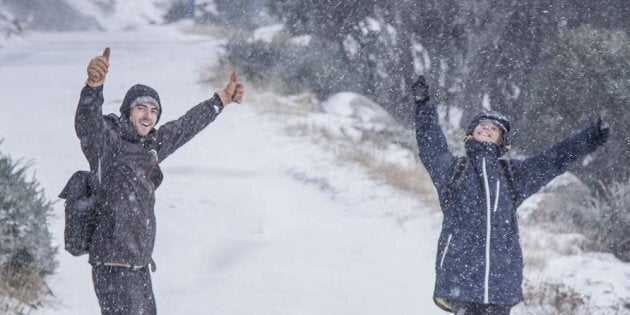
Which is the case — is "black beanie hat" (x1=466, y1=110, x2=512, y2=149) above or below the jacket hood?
above

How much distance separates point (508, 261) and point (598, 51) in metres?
9.70

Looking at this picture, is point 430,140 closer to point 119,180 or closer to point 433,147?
point 433,147

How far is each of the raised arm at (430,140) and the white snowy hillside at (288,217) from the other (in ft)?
7.63

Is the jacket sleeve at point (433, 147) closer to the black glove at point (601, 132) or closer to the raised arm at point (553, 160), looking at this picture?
the raised arm at point (553, 160)

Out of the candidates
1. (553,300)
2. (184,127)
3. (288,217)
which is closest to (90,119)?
(184,127)

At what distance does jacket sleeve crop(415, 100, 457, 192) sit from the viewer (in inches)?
150

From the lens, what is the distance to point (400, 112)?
17.5m

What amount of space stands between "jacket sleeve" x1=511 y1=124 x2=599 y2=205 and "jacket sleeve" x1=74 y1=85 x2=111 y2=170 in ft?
6.64

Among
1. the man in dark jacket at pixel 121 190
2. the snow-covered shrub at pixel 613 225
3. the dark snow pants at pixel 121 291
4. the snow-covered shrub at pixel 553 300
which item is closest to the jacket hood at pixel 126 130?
the man in dark jacket at pixel 121 190

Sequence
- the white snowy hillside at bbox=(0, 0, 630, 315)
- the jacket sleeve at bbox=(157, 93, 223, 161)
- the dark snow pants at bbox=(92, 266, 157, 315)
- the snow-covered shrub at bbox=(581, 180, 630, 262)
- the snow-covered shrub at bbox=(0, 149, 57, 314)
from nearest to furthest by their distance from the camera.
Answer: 1. the dark snow pants at bbox=(92, 266, 157, 315)
2. the jacket sleeve at bbox=(157, 93, 223, 161)
3. the snow-covered shrub at bbox=(0, 149, 57, 314)
4. the white snowy hillside at bbox=(0, 0, 630, 315)
5. the snow-covered shrub at bbox=(581, 180, 630, 262)

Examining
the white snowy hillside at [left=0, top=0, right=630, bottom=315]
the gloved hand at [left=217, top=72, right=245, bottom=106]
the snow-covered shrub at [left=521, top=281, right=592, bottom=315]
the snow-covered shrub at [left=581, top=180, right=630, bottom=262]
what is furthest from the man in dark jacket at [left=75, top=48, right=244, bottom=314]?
the snow-covered shrub at [left=581, top=180, right=630, bottom=262]

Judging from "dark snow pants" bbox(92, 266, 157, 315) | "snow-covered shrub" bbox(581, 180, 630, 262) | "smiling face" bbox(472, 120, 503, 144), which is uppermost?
"snow-covered shrub" bbox(581, 180, 630, 262)

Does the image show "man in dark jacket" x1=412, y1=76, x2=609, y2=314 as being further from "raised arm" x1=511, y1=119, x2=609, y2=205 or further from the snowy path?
the snowy path

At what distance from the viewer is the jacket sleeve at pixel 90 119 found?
330cm
